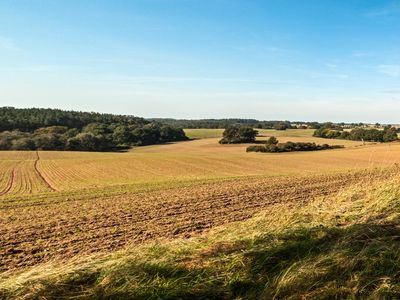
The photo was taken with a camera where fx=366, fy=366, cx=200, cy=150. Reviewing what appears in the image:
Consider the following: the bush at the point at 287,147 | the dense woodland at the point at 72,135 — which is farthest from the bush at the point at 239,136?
the dense woodland at the point at 72,135

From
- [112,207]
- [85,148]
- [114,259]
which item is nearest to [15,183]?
[112,207]

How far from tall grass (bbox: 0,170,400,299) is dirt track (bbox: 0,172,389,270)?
15.5ft

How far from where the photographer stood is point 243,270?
3.81 meters

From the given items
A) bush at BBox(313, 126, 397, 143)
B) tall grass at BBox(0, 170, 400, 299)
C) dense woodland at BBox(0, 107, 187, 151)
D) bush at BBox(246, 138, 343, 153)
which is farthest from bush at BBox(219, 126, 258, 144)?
tall grass at BBox(0, 170, 400, 299)

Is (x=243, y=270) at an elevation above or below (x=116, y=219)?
above

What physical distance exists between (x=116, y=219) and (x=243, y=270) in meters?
9.18

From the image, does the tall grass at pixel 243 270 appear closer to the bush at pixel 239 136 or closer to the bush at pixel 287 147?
the bush at pixel 287 147

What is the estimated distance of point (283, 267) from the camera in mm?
3908

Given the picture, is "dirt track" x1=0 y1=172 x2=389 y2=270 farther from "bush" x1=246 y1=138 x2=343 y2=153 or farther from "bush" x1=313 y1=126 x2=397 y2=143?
"bush" x1=313 y1=126 x2=397 y2=143

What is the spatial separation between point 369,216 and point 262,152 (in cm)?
7341

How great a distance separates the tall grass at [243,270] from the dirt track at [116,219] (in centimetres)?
473

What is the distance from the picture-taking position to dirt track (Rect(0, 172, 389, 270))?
8.97 meters

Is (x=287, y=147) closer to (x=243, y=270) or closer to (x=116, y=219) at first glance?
(x=116, y=219)

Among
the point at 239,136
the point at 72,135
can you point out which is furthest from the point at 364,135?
the point at 72,135
